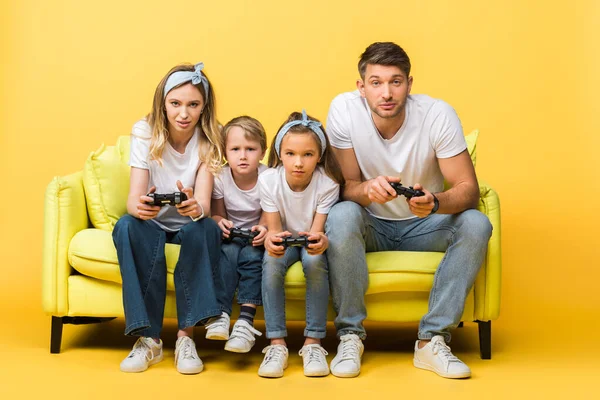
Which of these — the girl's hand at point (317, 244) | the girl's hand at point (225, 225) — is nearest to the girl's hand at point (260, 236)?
the girl's hand at point (225, 225)

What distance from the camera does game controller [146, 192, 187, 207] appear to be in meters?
3.95

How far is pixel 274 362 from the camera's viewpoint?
12.7 ft

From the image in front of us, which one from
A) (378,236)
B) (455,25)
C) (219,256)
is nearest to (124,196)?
(219,256)

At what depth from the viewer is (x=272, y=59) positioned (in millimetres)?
5527

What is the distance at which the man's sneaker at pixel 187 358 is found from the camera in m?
3.89

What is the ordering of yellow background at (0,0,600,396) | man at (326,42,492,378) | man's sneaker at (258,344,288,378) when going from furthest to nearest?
yellow background at (0,0,600,396) → man at (326,42,492,378) → man's sneaker at (258,344,288,378)

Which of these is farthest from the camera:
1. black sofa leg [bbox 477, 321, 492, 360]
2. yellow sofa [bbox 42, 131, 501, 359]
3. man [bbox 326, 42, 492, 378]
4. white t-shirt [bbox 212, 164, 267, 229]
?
white t-shirt [bbox 212, 164, 267, 229]

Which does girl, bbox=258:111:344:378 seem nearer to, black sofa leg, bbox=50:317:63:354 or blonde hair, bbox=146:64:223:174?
blonde hair, bbox=146:64:223:174

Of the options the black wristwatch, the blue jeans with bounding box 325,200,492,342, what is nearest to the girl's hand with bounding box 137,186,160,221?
the blue jeans with bounding box 325,200,492,342

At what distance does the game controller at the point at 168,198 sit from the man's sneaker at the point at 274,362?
25.4 inches

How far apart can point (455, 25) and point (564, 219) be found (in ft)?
3.77

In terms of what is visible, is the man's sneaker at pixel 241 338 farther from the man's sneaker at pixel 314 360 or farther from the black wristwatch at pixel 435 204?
the black wristwatch at pixel 435 204

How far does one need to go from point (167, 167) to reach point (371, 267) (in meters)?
0.92

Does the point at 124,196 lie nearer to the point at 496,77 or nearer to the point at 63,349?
the point at 63,349
